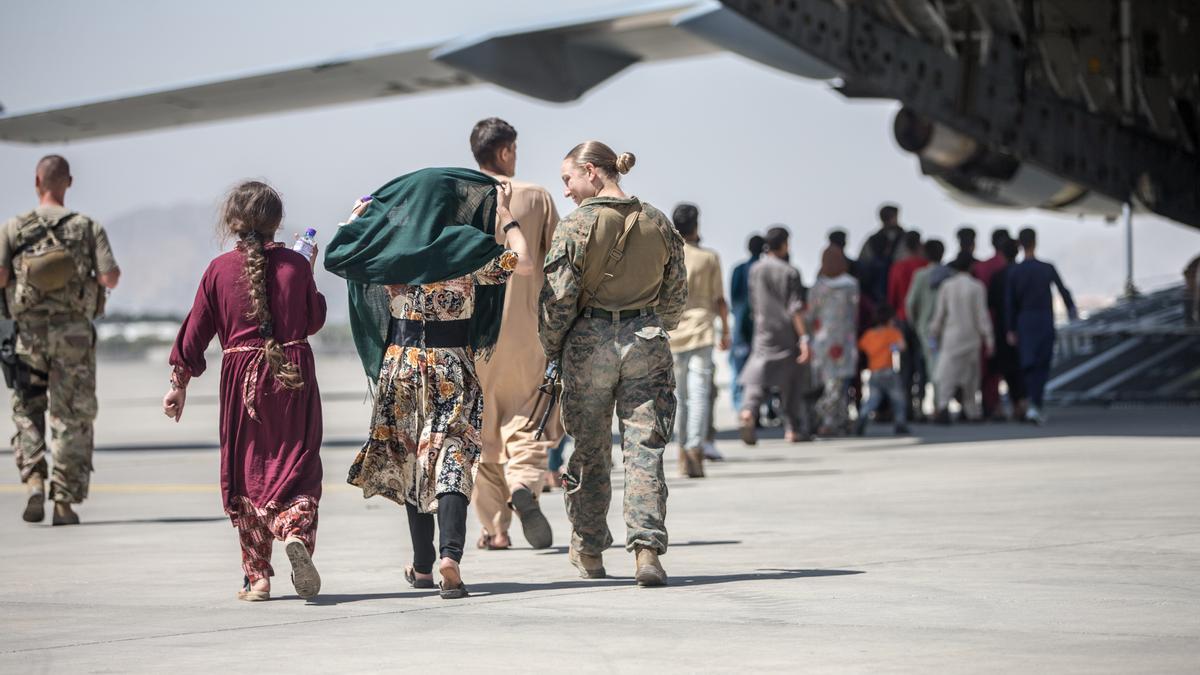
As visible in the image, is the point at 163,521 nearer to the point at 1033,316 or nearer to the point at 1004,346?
the point at 1033,316

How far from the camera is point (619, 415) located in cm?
643

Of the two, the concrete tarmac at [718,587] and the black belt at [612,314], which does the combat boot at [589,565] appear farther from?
the black belt at [612,314]

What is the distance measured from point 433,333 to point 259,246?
717mm

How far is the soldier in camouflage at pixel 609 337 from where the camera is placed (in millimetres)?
6320

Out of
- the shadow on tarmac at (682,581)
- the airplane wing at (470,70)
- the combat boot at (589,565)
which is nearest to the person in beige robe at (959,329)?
the airplane wing at (470,70)

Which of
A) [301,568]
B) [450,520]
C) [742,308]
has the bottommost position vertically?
[301,568]

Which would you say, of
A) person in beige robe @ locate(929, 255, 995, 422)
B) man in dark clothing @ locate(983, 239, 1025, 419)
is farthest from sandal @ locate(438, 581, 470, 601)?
man in dark clothing @ locate(983, 239, 1025, 419)

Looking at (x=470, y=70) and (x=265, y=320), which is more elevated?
(x=470, y=70)

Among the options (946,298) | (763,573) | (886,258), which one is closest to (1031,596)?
(763,573)

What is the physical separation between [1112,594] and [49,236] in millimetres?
5875

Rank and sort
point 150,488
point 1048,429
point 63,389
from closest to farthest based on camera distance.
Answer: point 63,389 < point 150,488 < point 1048,429

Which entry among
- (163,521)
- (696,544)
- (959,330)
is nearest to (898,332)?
(959,330)

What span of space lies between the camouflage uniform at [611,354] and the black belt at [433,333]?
1.19 ft

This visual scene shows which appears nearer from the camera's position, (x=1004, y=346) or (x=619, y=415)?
(x=619, y=415)
